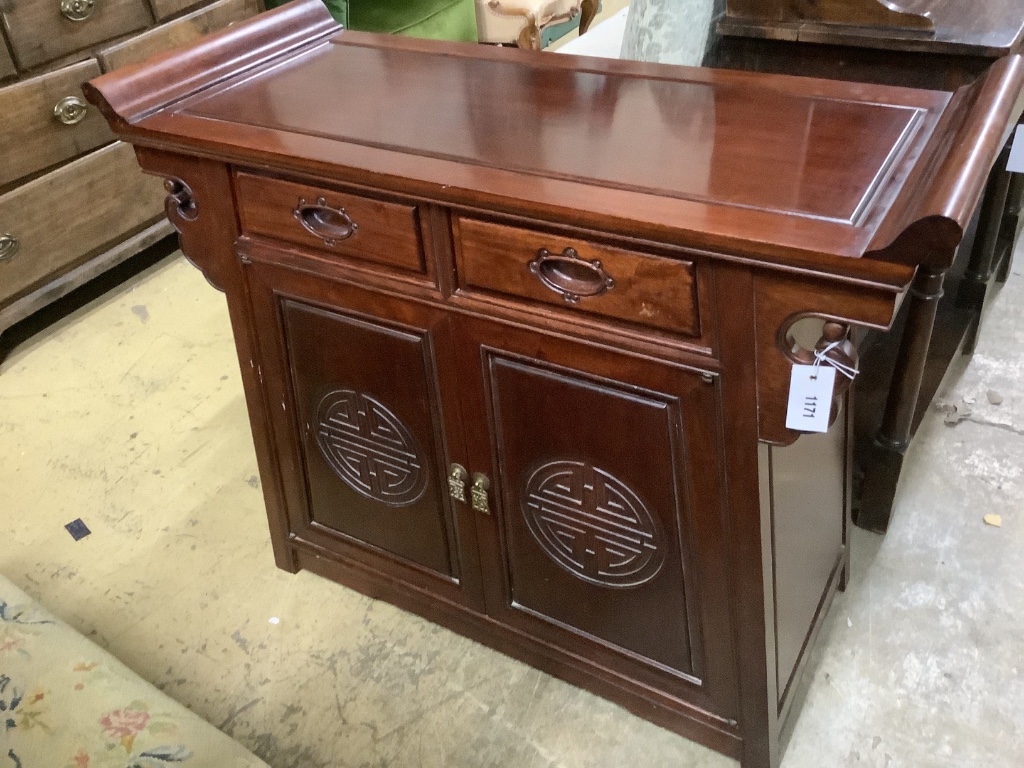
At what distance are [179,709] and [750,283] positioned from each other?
0.97 meters

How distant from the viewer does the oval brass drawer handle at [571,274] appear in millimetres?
953

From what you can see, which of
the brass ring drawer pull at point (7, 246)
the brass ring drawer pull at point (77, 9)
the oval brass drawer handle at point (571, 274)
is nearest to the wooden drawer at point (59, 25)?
the brass ring drawer pull at point (77, 9)

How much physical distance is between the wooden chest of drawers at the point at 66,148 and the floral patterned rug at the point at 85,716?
108cm

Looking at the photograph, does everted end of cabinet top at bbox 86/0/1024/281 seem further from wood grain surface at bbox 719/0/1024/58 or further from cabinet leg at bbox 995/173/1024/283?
cabinet leg at bbox 995/173/1024/283

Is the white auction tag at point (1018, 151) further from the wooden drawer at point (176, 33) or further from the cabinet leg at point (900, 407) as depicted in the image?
the wooden drawer at point (176, 33)

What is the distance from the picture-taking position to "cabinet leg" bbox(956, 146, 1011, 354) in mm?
1760

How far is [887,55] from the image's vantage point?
4.66ft

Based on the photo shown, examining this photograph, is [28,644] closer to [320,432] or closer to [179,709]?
[179,709]

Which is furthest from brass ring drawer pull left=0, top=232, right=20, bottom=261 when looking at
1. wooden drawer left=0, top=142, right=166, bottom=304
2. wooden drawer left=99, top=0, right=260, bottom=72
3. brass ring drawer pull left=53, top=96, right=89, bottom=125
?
wooden drawer left=99, top=0, right=260, bottom=72

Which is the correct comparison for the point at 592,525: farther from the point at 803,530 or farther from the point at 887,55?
the point at 887,55

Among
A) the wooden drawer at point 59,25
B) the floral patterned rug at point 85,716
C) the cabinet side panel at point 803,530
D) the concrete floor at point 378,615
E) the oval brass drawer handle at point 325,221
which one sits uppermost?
the wooden drawer at point 59,25

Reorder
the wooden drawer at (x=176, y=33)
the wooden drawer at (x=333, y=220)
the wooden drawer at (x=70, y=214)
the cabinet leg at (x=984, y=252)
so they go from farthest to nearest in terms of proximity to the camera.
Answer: the wooden drawer at (x=176, y=33), the wooden drawer at (x=70, y=214), the cabinet leg at (x=984, y=252), the wooden drawer at (x=333, y=220)

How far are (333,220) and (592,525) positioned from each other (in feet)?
1.69

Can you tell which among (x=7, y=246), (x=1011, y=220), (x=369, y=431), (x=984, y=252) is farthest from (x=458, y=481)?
(x=1011, y=220)
